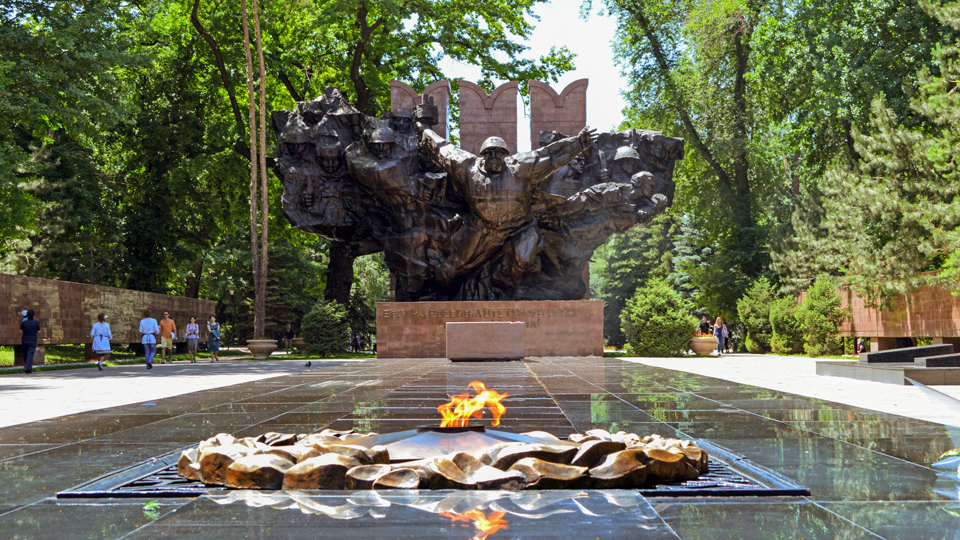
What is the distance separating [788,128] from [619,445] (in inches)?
1296

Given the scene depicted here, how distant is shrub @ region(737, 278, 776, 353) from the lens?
32094 mm

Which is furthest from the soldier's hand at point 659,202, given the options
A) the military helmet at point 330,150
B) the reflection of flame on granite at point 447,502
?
the reflection of flame on granite at point 447,502

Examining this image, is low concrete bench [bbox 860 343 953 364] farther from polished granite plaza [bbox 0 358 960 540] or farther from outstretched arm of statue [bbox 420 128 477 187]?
outstretched arm of statue [bbox 420 128 477 187]

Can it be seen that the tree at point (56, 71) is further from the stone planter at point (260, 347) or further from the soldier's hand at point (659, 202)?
the soldier's hand at point (659, 202)

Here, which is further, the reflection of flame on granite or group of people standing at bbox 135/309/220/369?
group of people standing at bbox 135/309/220/369

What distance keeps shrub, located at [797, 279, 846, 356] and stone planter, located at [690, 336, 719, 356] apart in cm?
347

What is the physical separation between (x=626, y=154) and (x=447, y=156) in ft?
21.0

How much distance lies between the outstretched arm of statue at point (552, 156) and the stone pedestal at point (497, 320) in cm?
419

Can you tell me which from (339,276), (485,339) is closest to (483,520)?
(485,339)

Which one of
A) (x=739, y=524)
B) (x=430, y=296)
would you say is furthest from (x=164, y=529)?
(x=430, y=296)

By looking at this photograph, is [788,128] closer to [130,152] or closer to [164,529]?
[130,152]

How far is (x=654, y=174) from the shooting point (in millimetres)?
25594

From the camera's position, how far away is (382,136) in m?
23.5

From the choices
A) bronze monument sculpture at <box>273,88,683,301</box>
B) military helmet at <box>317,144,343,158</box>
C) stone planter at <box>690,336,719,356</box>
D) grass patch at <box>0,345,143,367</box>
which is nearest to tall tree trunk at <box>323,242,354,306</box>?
bronze monument sculpture at <box>273,88,683,301</box>
